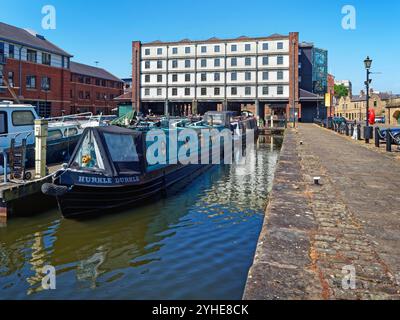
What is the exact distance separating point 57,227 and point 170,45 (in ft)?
192

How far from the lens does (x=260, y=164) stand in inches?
894

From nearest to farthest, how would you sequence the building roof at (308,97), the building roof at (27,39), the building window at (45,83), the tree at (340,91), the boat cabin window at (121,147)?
the boat cabin window at (121,147)
the building roof at (27,39)
the building window at (45,83)
the building roof at (308,97)
the tree at (340,91)

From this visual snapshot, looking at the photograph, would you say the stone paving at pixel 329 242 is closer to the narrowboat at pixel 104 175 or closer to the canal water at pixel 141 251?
the canal water at pixel 141 251

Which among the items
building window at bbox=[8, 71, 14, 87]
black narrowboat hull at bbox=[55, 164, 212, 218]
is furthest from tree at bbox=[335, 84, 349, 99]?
black narrowboat hull at bbox=[55, 164, 212, 218]

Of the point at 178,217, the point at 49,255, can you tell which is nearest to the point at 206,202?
the point at 178,217

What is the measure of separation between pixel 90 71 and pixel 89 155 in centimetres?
6047

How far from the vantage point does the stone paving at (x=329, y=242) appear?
391 centimetres

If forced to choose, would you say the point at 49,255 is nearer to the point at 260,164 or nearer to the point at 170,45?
the point at 260,164

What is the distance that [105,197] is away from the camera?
34.9ft

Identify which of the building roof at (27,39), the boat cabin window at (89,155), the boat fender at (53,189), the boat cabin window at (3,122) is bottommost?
the boat fender at (53,189)

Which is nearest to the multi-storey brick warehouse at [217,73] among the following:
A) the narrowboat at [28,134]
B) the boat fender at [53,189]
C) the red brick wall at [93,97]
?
the red brick wall at [93,97]

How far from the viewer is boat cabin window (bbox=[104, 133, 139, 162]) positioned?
11.1 meters

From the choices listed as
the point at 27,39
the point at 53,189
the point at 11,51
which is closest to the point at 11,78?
the point at 11,51
